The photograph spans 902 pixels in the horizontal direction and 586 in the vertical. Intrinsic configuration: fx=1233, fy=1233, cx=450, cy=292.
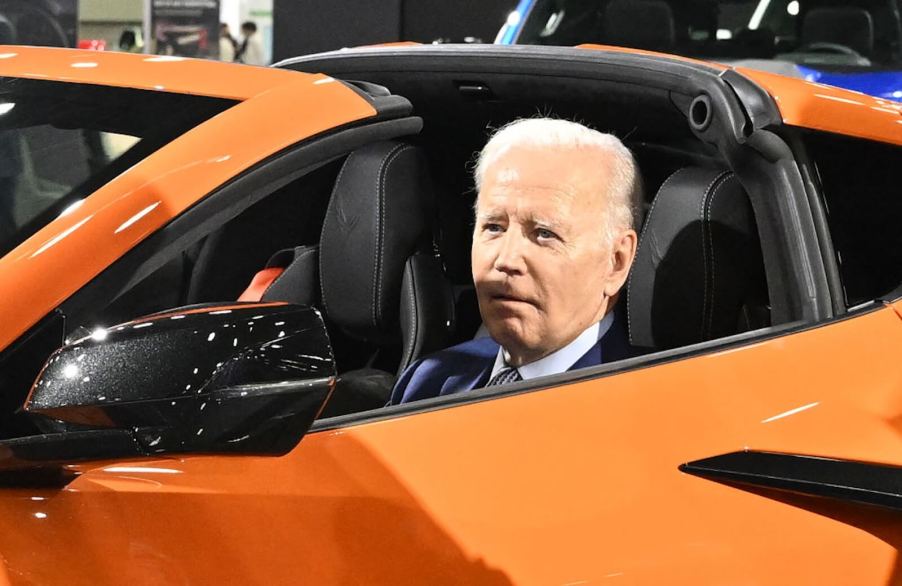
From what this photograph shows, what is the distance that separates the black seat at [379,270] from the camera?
190cm

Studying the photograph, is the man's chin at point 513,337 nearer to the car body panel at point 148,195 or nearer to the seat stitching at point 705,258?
the seat stitching at point 705,258

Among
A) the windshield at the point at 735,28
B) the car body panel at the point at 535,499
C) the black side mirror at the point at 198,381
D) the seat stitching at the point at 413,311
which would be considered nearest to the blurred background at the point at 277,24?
the windshield at the point at 735,28

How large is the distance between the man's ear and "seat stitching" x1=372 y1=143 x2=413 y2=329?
1.22 ft

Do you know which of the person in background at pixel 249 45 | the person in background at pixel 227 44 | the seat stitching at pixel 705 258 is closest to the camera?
the seat stitching at pixel 705 258

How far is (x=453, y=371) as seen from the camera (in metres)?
1.82

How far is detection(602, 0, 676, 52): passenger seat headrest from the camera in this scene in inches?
200

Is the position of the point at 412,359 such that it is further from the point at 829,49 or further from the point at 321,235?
the point at 829,49

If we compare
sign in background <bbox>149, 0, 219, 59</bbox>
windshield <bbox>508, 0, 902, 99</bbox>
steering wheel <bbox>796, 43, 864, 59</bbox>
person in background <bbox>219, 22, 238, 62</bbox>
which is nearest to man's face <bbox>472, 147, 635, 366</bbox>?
windshield <bbox>508, 0, 902, 99</bbox>

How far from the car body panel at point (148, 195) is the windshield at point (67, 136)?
0.12ft

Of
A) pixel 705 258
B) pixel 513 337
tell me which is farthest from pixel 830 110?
pixel 513 337

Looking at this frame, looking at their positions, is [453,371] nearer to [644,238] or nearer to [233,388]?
[644,238]

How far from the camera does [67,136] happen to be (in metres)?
1.43

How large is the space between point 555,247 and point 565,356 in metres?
0.15

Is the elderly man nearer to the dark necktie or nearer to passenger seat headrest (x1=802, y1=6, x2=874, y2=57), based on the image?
the dark necktie
